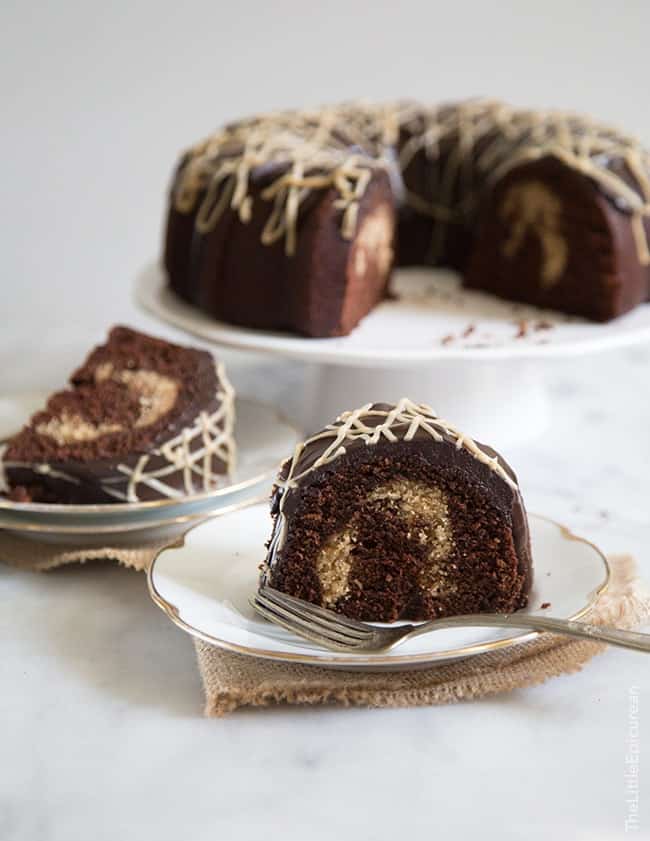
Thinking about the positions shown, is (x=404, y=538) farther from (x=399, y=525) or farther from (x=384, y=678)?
(x=384, y=678)

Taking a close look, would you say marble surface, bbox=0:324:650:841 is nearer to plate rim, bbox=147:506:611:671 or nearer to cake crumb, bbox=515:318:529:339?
plate rim, bbox=147:506:611:671

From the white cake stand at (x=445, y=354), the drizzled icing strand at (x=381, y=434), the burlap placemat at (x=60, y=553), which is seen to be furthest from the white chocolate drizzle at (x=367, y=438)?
the white cake stand at (x=445, y=354)

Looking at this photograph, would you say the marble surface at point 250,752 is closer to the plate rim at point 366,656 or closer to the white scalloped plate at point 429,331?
the plate rim at point 366,656

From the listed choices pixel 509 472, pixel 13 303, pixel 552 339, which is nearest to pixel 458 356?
pixel 552 339

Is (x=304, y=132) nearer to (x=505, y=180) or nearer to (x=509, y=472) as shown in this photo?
(x=505, y=180)

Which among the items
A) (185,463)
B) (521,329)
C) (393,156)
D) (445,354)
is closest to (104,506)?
(185,463)

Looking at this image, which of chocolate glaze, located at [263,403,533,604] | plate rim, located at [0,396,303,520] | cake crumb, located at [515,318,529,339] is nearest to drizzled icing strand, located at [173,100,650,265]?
cake crumb, located at [515,318,529,339]
